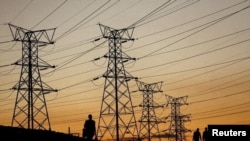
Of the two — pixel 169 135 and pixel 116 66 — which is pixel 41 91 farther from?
pixel 169 135

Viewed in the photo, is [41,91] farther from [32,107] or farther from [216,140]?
[216,140]

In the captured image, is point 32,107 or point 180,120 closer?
point 32,107

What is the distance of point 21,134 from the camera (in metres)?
25.7

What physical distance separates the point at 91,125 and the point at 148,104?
41.3 metres

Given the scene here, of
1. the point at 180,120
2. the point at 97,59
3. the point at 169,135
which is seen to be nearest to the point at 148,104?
the point at 169,135

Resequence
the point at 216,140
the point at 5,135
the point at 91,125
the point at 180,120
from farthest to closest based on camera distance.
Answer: the point at 180,120
the point at 91,125
the point at 5,135
the point at 216,140

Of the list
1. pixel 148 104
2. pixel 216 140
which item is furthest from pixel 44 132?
pixel 148 104

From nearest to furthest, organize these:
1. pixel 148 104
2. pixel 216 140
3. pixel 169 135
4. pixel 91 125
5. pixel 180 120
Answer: pixel 216 140
pixel 91 125
pixel 148 104
pixel 169 135
pixel 180 120

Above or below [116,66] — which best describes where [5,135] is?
below

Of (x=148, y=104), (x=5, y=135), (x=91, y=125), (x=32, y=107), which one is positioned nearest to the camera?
(x=5, y=135)

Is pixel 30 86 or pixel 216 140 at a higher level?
pixel 30 86

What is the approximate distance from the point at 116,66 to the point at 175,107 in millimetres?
31957

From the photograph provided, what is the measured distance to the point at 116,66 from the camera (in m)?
46.6

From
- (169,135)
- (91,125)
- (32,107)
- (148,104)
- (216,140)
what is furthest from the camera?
(169,135)
